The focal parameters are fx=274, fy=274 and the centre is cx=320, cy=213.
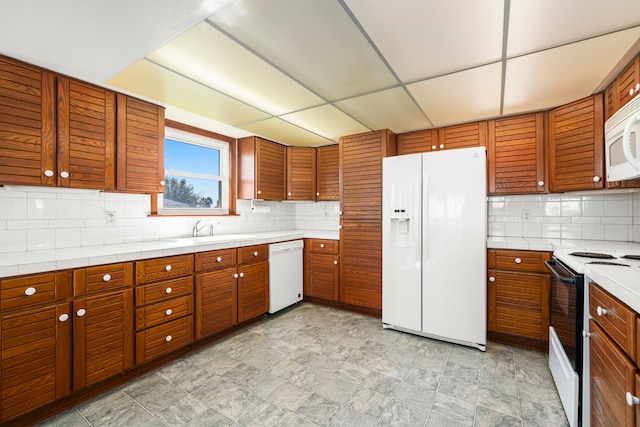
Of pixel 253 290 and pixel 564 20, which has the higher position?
pixel 564 20

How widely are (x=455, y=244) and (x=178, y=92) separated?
2.65 meters

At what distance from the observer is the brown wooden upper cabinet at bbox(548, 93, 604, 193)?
2182 millimetres

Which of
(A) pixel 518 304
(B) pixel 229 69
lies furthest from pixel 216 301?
(A) pixel 518 304

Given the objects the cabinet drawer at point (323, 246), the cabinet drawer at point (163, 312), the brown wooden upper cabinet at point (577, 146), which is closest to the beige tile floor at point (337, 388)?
the cabinet drawer at point (163, 312)

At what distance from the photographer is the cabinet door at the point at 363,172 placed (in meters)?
3.12

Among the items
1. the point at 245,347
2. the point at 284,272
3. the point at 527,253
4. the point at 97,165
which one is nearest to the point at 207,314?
the point at 245,347

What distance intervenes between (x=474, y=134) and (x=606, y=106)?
37.5 inches

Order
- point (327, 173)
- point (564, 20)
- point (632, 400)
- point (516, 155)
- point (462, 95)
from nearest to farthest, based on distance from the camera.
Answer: point (632, 400) < point (564, 20) < point (462, 95) < point (516, 155) < point (327, 173)

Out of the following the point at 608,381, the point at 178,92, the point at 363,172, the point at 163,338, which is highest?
the point at 178,92

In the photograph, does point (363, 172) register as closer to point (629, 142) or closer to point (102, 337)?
point (629, 142)

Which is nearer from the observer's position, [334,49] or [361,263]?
[334,49]

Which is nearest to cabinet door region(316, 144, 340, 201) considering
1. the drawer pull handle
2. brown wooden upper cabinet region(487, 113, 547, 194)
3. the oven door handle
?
brown wooden upper cabinet region(487, 113, 547, 194)

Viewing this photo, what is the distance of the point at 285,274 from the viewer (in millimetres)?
3342

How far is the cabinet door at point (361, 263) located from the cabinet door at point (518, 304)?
3.57 ft
